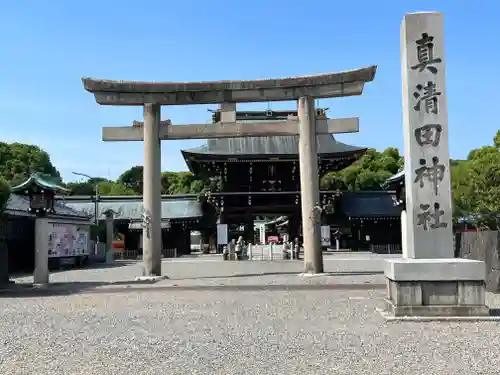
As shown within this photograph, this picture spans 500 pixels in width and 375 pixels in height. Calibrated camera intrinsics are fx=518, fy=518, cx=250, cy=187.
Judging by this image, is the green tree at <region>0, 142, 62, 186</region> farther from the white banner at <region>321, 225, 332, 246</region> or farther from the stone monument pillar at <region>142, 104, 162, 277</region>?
the stone monument pillar at <region>142, 104, 162, 277</region>

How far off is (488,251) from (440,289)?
5.00 meters

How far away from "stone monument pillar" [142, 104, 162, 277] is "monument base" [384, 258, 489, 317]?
10196mm

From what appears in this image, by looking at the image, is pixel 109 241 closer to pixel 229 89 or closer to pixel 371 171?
pixel 229 89

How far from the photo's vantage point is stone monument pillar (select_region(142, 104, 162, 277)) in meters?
16.8

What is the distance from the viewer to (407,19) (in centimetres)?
887

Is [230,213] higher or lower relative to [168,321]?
higher

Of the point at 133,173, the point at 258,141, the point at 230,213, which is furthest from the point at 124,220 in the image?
the point at 133,173

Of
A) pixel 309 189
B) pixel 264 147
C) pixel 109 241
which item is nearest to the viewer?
pixel 309 189

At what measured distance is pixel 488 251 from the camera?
12312mm

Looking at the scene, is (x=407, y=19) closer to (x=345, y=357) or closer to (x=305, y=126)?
(x=345, y=357)

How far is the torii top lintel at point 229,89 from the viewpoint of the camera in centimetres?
1672

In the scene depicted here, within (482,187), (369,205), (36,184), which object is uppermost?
(482,187)

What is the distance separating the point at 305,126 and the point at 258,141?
17561 millimetres

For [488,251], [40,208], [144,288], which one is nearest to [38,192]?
[40,208]
